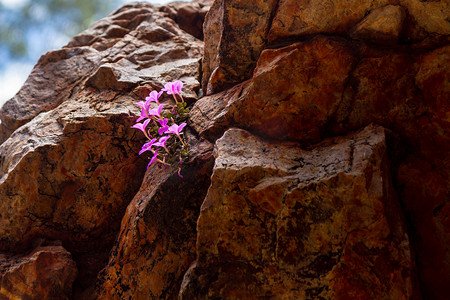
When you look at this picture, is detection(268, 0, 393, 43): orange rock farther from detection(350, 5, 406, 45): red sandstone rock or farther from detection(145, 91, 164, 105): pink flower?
detection(145, 91, 164, 105): pink flower

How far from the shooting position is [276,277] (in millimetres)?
2400

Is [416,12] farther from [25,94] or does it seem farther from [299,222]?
[25,94]

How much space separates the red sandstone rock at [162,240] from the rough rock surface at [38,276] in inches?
19.0

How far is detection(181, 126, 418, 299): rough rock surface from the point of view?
2.23 metres

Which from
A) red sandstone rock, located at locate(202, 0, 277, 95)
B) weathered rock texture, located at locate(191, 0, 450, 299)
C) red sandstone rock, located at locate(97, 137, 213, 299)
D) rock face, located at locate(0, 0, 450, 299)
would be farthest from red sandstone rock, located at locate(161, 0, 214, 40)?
red sandstone rock, located at locate(97, 137, 213, 299)

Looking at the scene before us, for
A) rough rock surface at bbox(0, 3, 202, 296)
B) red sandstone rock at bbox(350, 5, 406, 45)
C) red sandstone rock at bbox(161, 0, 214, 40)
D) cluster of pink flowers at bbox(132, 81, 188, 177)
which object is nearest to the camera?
red sandstone rock at bbox(350, 5, 406, 45)

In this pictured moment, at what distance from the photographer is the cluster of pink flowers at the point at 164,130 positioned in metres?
3.24

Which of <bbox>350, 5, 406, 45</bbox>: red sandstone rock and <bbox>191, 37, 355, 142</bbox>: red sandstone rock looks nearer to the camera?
<bbox>350, 5, 406, 45</bbox>: red sandstone rock

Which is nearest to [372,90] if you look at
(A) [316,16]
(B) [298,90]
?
(B) [298,90]

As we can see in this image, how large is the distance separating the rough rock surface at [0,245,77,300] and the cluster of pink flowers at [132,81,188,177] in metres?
1.50

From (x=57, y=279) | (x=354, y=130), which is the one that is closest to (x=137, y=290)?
(x=57, y=279)

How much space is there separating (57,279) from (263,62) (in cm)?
335

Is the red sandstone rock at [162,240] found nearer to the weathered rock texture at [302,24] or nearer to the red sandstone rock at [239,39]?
the red sandstone rock at [239,39]

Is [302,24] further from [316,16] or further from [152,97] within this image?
[152,97]
